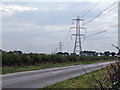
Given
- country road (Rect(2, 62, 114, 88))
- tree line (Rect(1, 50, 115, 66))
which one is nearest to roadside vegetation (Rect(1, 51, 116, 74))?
tree line (Rect(1, 50, 115, 66))

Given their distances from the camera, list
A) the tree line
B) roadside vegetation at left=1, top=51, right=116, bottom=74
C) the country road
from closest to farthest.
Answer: the country road → roadside vegetation at left=1, top=51, right=116, bottom=74 → the tree line

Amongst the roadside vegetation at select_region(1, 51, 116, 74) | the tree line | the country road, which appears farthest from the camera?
the tree line

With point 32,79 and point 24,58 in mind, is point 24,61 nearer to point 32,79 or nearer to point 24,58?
point 24,58

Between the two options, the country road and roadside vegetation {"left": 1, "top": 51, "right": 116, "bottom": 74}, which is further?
roadside vegetation {"left": 1, "top": 51, "right": 116, "bottom": 74}

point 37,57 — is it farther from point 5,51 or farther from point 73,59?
point 73,59

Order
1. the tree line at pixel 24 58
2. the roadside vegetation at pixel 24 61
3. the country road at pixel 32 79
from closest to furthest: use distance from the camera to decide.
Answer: the country road at pixel 32 79, the roadside vegetation at pixel 24 61, the tree line at pixel 24 58

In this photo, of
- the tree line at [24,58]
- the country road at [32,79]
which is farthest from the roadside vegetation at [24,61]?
the country road at [32,79]

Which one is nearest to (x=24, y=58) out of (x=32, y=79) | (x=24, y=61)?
(x=24, y=61)

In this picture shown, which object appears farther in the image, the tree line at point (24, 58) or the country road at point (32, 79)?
the tree line at point (24, 58)

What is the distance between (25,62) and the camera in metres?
32.0

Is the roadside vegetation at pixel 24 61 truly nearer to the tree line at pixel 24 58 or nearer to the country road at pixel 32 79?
the tree line at pixel 24 58

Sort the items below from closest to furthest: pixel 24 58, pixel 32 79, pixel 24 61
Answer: pixel 32 79 < pixel 24 58 < pixel 24 61

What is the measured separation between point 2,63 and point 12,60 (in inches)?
55.1

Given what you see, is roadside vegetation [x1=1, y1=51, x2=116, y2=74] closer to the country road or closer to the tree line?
the tree line
